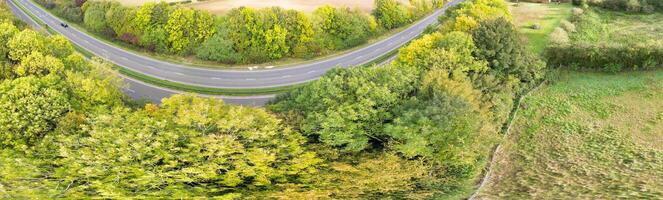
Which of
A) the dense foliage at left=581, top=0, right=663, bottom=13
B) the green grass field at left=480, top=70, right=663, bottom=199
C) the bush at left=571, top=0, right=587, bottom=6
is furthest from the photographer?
the bush at left=571, top=0, right=587, bottom=6

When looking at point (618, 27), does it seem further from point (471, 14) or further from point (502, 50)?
point (502, 50)

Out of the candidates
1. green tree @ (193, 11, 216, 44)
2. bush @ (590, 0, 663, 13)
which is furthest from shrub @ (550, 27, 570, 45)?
green tree @ (193, 11, 216, 44)

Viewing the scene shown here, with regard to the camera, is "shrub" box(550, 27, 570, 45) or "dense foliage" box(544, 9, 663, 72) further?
"shrub" box(550, 27, 570, 45)

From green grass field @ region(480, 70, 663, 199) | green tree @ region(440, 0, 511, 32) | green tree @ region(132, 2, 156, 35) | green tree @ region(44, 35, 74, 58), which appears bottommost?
green grass field @ region(480, 70, 663, 199)

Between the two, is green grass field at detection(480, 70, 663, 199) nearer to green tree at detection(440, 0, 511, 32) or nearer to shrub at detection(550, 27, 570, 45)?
shrub at detection(550, 27, 570, 45)

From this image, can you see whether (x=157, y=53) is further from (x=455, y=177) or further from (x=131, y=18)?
(x=455, y=177)

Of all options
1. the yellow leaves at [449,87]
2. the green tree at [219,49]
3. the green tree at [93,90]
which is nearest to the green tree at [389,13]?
the green tree at [219,49]

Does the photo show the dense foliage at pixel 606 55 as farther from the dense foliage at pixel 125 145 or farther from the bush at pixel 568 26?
the dense foliage at pixel 125 145
